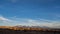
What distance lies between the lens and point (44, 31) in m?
14.8

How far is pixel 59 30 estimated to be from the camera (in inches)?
576

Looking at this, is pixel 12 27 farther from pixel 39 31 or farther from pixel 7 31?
pixel 39 31

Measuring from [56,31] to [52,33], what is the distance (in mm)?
465

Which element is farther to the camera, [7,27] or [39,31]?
[7,27]

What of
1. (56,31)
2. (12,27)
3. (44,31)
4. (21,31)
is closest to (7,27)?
(12,27)

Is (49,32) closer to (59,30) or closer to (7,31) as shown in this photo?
(59,30)

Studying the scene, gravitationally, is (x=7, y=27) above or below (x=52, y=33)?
above

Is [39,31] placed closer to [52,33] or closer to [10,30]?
[52,33]

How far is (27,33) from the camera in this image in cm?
1488

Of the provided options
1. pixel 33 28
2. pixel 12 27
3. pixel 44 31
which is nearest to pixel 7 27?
pixel 12 27

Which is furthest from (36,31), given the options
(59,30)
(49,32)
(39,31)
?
(59,30)

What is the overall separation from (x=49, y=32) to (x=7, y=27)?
466 cm

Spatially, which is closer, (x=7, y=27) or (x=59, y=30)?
(x=59, y=30)

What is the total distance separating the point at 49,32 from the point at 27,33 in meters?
2.30
